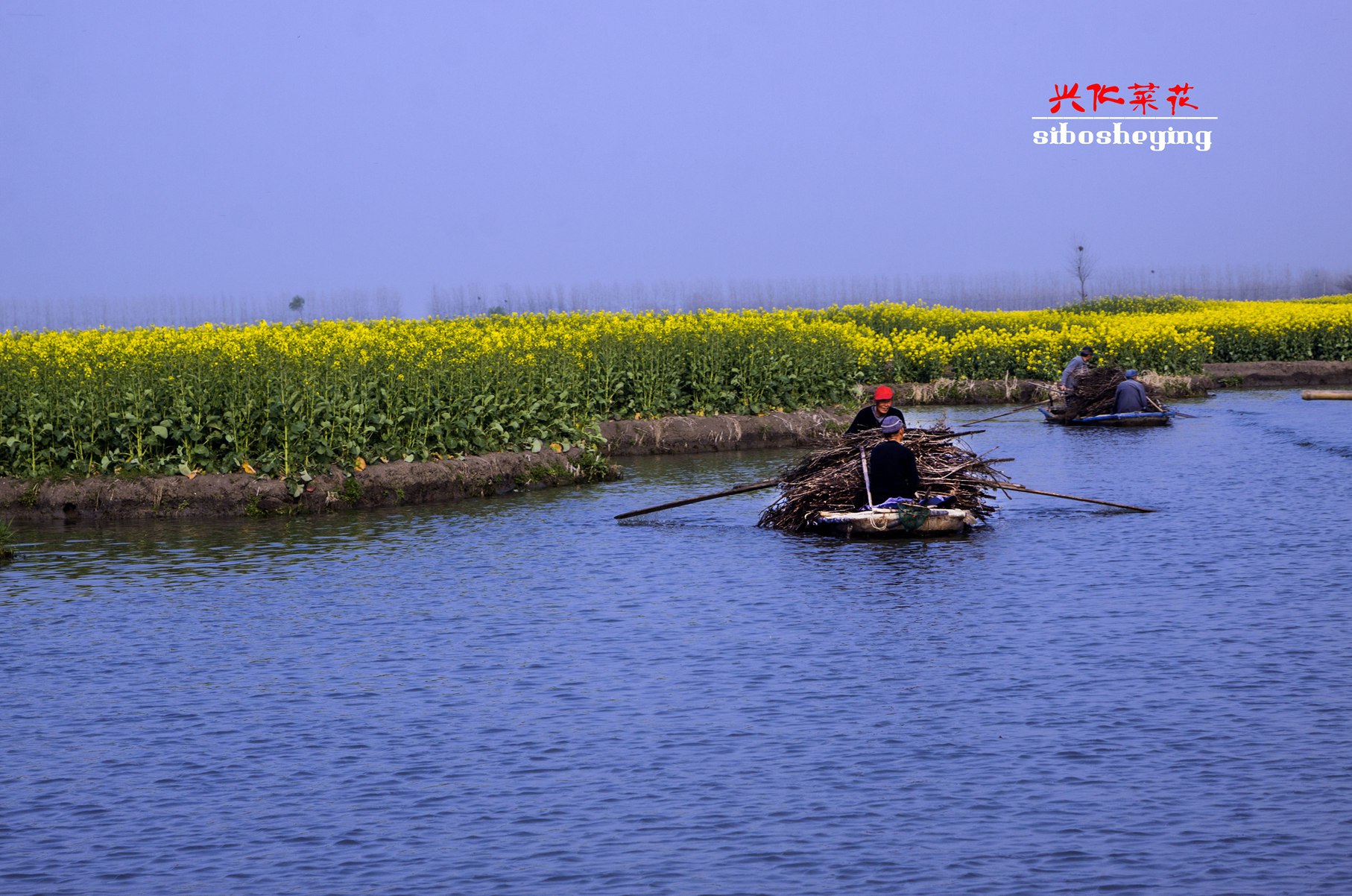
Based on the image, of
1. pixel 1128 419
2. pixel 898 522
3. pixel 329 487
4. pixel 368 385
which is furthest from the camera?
pixel 1128 419

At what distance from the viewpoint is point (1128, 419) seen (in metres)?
39.6

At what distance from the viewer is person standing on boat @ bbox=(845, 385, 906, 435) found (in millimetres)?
21594

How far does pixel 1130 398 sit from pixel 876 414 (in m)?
19.7

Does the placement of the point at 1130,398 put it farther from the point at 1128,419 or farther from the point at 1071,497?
the point at 1071,497

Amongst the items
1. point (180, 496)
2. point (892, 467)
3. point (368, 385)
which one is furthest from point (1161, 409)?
point (180, 496)

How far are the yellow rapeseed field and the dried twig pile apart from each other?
7643 mm

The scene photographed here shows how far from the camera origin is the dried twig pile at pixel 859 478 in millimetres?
21406

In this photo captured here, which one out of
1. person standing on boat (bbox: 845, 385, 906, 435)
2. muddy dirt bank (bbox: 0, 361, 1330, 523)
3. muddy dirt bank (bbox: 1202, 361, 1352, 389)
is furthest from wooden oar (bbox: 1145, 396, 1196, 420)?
person standing on boat (bbox: 845, 385, 906, 435)

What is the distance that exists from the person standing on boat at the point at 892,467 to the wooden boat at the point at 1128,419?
1989 centimetres

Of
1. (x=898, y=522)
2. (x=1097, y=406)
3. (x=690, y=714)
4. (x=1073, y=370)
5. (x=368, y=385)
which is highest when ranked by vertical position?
(x=368, y=385)

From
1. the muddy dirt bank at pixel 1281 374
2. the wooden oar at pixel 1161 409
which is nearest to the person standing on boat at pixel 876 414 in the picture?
the wooden oar at pixel 1161 409

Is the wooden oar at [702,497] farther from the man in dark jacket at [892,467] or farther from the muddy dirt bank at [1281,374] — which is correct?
the muddy dirt bank at [1281,374]

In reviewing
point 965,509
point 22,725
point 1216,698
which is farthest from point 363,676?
point 965,509

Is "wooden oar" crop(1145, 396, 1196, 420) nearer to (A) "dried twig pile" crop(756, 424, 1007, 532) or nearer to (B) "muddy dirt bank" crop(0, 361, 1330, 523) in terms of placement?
(B) "muddy dirt bank" crop(0, 361, 1330, 523)
